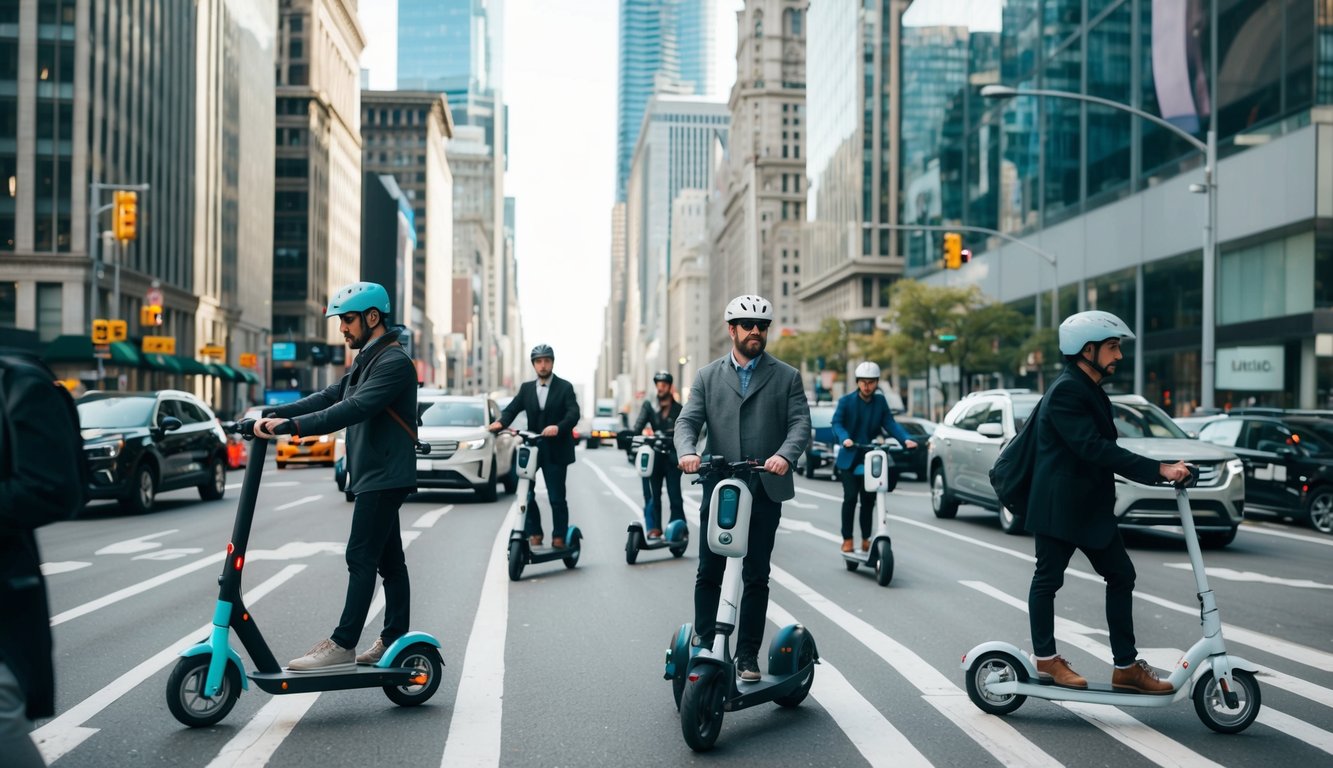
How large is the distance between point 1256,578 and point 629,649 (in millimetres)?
6974

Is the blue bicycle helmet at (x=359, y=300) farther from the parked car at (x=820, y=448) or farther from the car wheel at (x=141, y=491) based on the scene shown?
the parked car at (x=820, y=448)

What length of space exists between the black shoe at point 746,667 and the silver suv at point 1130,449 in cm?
634

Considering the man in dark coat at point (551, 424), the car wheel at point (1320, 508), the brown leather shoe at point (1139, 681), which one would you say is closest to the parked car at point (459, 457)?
the man in dark coat at point (551, 424)

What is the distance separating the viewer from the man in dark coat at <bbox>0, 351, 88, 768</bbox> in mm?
2988

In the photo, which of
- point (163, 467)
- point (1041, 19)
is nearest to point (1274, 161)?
point (1041, 19)

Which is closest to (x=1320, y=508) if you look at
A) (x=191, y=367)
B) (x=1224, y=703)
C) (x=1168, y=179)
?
(x=1224, y=703)

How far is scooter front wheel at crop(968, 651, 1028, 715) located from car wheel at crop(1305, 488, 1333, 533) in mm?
12320

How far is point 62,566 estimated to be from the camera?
1097 cm

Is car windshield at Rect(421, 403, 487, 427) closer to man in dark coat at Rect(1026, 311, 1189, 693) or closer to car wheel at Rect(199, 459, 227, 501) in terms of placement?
car wheel at Rect(199, 459, 227, 501)

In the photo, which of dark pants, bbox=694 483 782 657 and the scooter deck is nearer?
the scooter deck

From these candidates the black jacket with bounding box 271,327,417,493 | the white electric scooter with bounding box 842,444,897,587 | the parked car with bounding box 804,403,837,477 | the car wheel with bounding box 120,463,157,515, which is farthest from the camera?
the parked car with bounding box 804,403,837,477

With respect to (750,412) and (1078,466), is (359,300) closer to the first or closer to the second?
(750,412)

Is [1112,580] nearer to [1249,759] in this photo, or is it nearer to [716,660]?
[1249,759]

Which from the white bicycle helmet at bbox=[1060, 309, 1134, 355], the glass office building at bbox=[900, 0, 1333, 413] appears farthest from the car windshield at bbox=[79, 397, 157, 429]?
the glass office building at bbox=[900, 0, 1333, 413]
